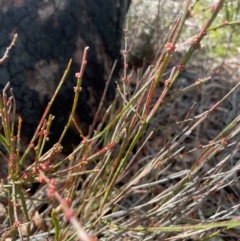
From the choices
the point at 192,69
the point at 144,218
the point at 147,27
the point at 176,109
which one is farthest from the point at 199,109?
the point at 144,218

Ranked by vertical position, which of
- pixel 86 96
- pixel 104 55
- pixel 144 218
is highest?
pixel 104 55

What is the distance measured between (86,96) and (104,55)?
203 millimetres

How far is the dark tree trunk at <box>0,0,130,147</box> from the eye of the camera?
1926 millimetres

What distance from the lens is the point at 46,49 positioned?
1969 mm

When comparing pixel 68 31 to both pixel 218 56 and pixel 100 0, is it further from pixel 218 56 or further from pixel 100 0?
pixel 218 56

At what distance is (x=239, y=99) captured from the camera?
8.82ft

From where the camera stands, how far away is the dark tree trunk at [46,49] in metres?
1.93

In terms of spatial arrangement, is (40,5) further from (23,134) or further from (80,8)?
(23,134)

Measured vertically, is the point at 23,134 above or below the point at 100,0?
below

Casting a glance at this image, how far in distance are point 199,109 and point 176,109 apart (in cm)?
12

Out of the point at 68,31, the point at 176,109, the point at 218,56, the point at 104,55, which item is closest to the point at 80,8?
the point at 68,31

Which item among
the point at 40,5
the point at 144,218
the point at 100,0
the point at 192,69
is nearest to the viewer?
the point at 144,218

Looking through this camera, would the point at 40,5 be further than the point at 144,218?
Yes

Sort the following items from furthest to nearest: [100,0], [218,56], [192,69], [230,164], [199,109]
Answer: [218,56] → [192,69] → [199,109] → [230,164] → [100,0]
